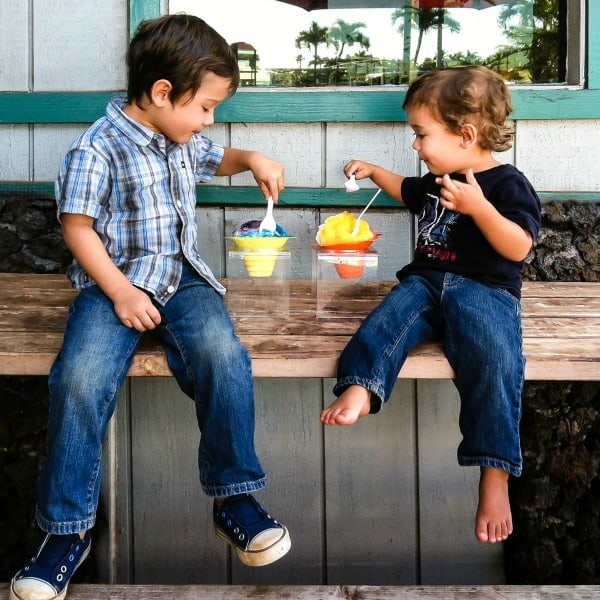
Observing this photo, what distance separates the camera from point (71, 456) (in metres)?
1.73

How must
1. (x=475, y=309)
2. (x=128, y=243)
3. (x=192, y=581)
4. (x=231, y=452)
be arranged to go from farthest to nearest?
(x=192, y=581), (x=128, y=243), (x=475, y=309), (x=231, y=452)

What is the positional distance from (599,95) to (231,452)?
1.56m

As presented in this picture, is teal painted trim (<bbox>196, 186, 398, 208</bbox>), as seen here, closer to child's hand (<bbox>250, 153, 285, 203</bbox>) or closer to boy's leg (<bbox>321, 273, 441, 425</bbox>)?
child's hand (<bbox>250, 153, 285, 203</bbox>)

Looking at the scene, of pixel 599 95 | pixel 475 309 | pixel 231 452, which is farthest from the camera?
pixel 599 95

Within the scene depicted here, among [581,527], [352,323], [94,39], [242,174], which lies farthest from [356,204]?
[581,527]

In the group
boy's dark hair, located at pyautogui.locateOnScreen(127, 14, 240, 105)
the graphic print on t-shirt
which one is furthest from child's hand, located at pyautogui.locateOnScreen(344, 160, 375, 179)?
boy's dark hair, located at pyautogui.locateOnScreen(127, 14, 240, 105)

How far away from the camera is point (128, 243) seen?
2.06 metres

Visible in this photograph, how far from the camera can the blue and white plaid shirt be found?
6.49ft

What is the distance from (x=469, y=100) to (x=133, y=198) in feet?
2.90

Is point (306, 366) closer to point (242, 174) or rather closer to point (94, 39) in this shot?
point (242, 174)

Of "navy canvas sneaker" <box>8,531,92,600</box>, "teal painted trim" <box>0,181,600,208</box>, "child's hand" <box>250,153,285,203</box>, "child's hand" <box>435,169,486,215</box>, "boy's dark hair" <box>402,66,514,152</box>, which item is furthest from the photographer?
"teal painted trim" <box>0,181,600,208</box>

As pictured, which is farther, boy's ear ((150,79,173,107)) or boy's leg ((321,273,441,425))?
boy's ear ((150,79,173,107))

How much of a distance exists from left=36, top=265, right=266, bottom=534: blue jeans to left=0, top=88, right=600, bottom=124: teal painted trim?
873 millimetres

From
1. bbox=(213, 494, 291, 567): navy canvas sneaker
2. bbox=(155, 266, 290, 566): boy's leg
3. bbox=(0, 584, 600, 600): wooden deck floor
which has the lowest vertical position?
bbox=(0, 584, 600, 600): wooden deck floor
